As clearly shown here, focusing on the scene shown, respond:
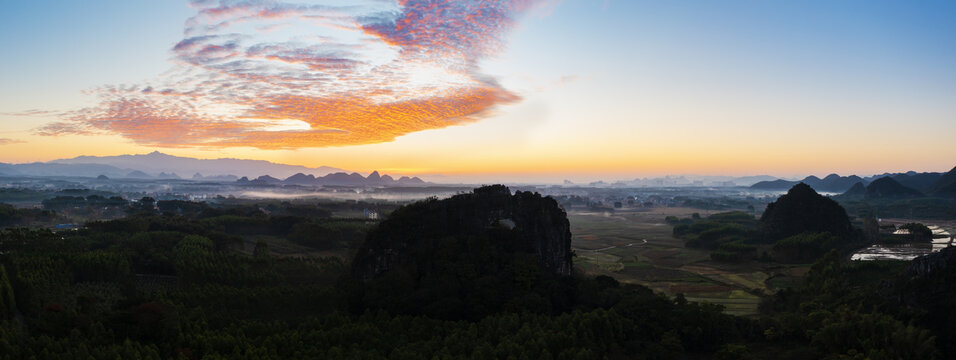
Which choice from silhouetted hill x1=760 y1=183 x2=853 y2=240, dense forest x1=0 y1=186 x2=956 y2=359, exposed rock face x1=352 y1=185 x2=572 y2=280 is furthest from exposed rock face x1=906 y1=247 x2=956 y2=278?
silhouetted hill x1=760 y1=183 x2=853 y2=240

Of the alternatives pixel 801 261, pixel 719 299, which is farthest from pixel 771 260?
pixel 719 299

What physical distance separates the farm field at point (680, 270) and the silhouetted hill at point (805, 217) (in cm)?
1527

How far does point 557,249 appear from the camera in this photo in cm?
4428

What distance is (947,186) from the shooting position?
172 meters

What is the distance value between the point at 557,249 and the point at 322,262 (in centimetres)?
2489

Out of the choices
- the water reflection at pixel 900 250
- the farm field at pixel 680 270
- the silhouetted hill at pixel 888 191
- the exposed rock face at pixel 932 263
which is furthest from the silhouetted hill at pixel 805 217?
the silhouetted hill at pixel 888 191

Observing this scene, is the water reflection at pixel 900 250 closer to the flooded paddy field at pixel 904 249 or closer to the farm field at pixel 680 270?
the flooded paddy field at pixel 904 249

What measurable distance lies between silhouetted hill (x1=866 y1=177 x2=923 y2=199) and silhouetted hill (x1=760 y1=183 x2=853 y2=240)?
128 metres

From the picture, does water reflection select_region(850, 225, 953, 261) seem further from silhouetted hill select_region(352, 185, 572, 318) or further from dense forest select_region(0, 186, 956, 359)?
silhouetted hill select_region(352, 185, 572, 318)

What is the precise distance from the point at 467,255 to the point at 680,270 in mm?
40209

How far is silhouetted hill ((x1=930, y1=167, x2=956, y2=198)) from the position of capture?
16800 centimetres

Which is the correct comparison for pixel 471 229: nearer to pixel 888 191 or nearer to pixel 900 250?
pixel 900 250

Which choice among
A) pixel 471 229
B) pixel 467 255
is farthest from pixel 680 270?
pixel 467 255

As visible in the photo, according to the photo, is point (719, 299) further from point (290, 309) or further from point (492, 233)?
point (290, 309)
